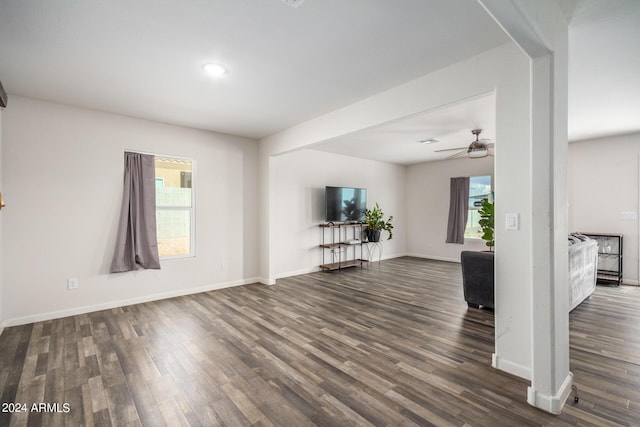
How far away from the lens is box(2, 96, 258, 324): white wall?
3334 mm

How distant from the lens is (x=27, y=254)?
11.1 feet

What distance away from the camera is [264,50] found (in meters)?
2.42

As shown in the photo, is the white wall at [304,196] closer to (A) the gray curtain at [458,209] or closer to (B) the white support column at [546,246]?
(A) the gray curtain at [458,209]

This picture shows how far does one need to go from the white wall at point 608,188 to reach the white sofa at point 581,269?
1300mm

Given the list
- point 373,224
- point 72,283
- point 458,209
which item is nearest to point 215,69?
point 72,283

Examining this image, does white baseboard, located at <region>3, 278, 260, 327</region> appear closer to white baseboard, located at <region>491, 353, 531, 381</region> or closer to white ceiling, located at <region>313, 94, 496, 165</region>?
white ceiling, located at <region>313, 94, 496, 165</region>

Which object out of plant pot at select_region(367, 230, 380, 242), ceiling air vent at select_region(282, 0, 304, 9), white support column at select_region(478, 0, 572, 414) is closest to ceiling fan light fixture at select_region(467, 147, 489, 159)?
white support column at select_region(478, 0, 572, 414)

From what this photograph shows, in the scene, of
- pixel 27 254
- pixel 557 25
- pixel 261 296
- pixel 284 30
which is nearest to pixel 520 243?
pixel 557 25

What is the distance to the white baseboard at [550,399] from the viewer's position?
1.84m

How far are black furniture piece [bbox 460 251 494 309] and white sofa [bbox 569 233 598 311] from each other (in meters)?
0.86

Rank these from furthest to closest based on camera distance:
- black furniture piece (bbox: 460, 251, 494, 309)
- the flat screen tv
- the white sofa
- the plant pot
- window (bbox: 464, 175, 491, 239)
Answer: window (bbox: 464, 175, 491, 239)
the plant pot
the flat screen tv
black furniture piece (bbox: 460, 251, 494, 309)
the white sofa

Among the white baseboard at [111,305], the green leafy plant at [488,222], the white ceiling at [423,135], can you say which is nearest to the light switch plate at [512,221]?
the white ceiling at [423,135]

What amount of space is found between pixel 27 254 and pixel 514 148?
199 inches

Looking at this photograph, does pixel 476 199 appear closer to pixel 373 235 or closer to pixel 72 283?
pixel 373 235
